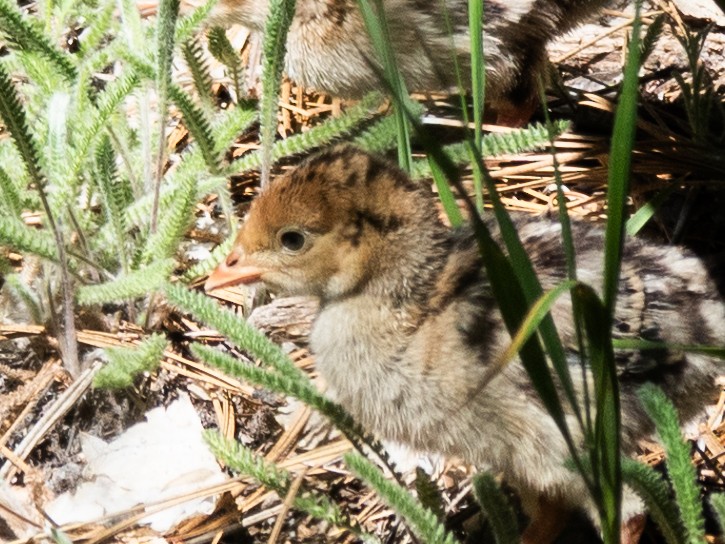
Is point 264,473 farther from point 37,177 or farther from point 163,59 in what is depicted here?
point 163,59

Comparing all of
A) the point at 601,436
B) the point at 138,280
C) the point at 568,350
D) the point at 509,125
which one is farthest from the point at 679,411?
the point at 509,125

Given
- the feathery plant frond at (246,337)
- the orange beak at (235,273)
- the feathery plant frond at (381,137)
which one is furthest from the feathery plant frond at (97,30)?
the feathery plant frond at (246,337)

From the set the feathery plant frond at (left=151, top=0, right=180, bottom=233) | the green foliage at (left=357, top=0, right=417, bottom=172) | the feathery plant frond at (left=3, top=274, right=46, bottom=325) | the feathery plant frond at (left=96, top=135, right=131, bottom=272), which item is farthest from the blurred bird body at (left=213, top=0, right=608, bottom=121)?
the feathery plant frond at (left=3, top=274, right=46, bottom=325)

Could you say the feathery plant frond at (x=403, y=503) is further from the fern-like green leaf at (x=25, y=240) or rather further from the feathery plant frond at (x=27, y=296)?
the feathery plant frond at (x=27, y=296)

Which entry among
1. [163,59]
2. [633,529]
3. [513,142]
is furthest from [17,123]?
[633,529]

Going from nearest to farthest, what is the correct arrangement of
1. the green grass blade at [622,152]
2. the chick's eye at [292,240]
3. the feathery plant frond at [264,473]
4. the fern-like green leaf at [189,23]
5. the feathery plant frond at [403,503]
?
the green grass blade at [622,152] < the feathery plant frond at [403,503] < the feathery plant frond at [264,473] < the chick's eye at [292,240] < the fern-like green leaf at [189,23]

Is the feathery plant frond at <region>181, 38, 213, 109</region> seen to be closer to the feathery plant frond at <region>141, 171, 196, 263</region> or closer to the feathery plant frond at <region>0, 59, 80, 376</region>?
the feathery plant frond at <region>141, 171, 196, 263</region>
